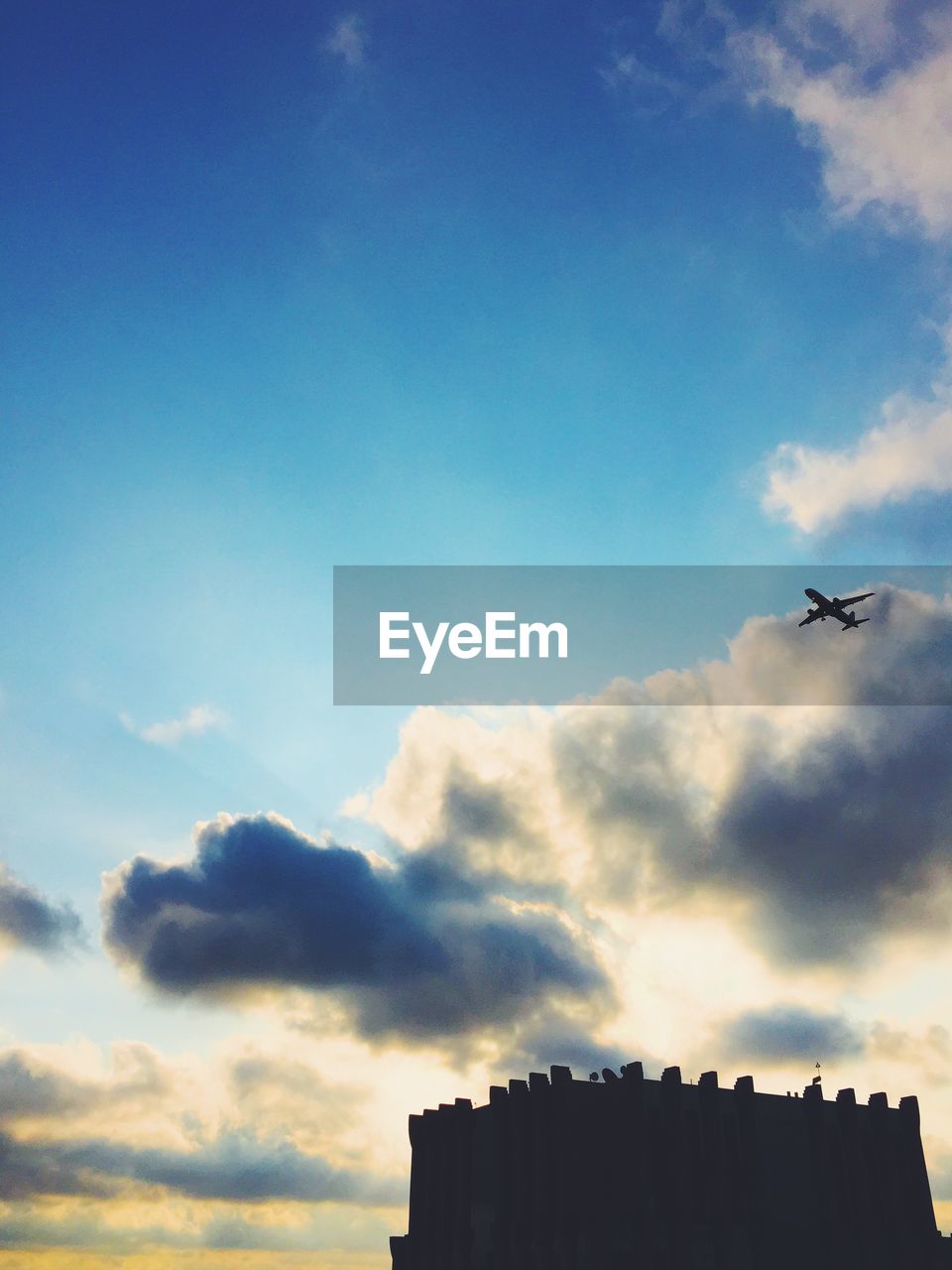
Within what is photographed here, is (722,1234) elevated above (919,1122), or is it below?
below

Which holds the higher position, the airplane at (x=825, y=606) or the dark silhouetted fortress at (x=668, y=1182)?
the airplane at (x=825, y=606)

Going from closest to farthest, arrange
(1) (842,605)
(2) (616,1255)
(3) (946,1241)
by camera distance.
A: (2) (616,1255)
(3) (946,1241)
(1) (842,605)

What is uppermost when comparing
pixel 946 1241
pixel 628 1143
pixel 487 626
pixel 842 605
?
pixel 842 605

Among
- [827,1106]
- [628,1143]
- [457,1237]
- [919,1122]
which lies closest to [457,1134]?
[457,1237]

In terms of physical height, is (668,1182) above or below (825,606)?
below

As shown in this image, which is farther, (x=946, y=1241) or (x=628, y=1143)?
(x=946, y=1241)

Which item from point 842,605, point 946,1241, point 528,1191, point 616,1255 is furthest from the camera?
point 842,605

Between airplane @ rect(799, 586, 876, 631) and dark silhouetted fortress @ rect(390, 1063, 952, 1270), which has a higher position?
airplane @ rect(799, 586, 876, 631)

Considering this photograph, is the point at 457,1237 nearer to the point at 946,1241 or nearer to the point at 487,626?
the point at 946,1241
